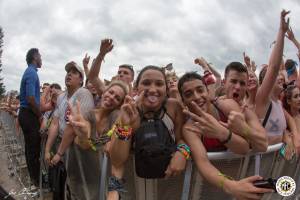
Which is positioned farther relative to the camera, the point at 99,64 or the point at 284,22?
the point at 99,64

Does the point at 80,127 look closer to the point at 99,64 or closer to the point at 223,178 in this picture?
the point at 223,178

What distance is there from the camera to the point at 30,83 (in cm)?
542

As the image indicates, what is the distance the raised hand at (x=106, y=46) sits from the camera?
12.5 feet

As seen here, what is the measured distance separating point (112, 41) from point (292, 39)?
9.17ft

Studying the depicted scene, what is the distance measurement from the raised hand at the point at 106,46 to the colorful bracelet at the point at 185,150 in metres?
2.20

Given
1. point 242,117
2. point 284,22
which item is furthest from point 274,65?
point 242,117

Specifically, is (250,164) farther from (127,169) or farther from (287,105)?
(287,105)

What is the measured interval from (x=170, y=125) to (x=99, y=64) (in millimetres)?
2091

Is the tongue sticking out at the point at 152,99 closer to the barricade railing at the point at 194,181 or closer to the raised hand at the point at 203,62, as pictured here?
the barricade railing at the point at 194,181

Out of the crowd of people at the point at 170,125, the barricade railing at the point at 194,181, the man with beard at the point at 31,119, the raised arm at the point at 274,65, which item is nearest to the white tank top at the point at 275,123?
the crowd of people at the point at 170,125

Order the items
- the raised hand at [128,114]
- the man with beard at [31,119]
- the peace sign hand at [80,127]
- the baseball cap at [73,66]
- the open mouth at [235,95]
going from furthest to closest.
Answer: the man with beard at [31,119] → the baseball cap at [73,66] → the open mouth at [235,95] → the peace sign hand at [80,127] → the raised hand at [128,114]

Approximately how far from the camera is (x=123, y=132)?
1992mm

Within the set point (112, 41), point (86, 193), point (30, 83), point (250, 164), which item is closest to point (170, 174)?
point (250, 164)

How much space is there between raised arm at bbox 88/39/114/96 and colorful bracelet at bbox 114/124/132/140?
201cm
